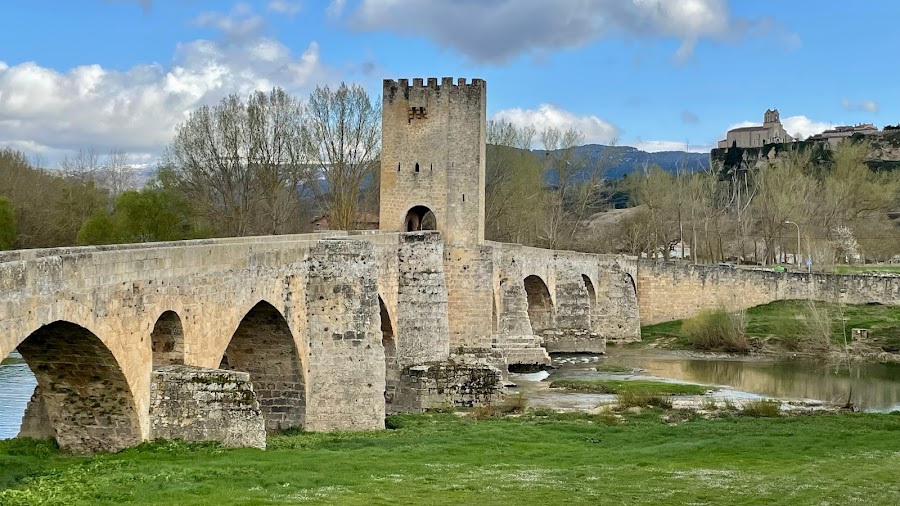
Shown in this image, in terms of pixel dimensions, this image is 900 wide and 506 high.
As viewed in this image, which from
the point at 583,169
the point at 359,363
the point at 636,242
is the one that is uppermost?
the point at 583,169

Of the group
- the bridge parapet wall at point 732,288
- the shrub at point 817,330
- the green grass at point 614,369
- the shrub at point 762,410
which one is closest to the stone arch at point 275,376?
the shrub at point 762,410

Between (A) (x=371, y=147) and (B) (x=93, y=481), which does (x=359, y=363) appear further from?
(A) (x=371, y=147)

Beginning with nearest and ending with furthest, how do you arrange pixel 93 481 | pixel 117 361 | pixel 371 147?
1. pixel 93 481
2. pixel 117 361
3. pixel 371 147

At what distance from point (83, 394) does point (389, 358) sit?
1165 centimetres

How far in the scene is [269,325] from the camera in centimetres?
1873

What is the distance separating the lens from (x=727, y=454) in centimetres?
1548

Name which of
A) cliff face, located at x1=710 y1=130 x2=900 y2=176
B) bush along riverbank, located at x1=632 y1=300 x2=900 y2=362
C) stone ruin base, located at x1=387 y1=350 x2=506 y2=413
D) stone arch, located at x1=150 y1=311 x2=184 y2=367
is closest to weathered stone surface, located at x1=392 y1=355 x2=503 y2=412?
stone ruin base, located at x1=387 y1=350 x2=506 y2=413

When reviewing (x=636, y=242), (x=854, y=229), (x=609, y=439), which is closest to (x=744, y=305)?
(x=636, y=242)

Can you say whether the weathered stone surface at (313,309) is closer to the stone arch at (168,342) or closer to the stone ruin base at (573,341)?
the stone arch at (168,342)

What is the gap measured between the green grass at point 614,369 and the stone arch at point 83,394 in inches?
874

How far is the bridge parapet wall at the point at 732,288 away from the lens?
1785 inches

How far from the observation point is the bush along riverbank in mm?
38969

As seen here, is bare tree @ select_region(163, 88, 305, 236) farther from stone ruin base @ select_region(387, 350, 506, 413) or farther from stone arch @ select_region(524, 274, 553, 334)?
stone ruin base @ select_region(387, 350, 506, 413)

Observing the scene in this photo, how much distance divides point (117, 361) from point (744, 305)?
37.7 meters
